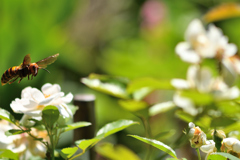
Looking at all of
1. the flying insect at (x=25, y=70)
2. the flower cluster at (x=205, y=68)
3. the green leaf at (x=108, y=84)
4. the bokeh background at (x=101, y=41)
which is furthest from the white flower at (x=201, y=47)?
the bokeh background at (x=101, y=41)

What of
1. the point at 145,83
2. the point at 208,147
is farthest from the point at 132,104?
the point at 208,147

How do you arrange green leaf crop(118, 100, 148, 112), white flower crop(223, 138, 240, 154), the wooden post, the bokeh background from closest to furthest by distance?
white flower crop(223, 138, 240, 154), green leaf crop(118, 100, 148, 112), the wooden post, the bokeh background

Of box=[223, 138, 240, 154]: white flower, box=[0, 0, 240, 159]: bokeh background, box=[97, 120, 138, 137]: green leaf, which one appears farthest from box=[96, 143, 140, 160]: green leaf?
box=[0, 0, 240, 159]: bokeh background

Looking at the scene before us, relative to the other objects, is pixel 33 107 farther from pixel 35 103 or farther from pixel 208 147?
pixel 208 147

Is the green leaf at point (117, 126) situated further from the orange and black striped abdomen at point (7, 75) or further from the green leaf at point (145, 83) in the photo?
the orange and black striped abdomen at point (7, 75)

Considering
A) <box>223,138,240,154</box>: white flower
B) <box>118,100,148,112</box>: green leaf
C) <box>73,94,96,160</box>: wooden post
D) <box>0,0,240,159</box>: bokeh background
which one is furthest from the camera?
<box>0,0,240,159</box>: bokeh background

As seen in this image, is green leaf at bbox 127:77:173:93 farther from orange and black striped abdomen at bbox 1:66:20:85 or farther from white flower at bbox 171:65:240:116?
orange and black striped abdomen at bbox 1:66:20:85

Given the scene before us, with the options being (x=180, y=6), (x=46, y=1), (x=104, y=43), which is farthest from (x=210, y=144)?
(x=104, y=43)
